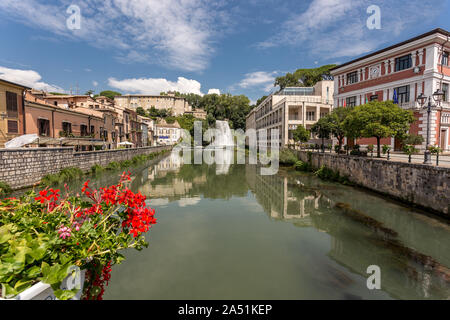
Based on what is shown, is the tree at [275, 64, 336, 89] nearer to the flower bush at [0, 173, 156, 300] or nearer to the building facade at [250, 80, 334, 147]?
the building facade at [250, 80, 334, 147]

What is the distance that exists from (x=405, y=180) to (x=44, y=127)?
31120 millimetres

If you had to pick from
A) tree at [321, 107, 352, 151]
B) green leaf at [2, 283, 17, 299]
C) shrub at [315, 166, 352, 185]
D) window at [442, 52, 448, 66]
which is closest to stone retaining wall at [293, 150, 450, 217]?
shrub at [315, 166, 352, 185]

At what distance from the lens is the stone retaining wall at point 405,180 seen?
1004cm

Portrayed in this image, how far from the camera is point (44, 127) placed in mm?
23359

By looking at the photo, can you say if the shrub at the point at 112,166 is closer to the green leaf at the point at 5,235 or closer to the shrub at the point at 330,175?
the shrub at the point at 330,175

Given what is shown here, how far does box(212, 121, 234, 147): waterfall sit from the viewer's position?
88619mm

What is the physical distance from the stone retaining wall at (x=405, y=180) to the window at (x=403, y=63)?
13999mm

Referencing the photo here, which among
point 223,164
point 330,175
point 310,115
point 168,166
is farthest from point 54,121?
point 310,115

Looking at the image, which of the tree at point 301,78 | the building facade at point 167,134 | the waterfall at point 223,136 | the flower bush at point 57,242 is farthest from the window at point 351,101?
the building facade at point 167,134

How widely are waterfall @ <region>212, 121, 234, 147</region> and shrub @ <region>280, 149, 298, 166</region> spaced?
5940 cm

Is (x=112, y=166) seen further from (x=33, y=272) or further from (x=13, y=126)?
(x=33, y=272)
